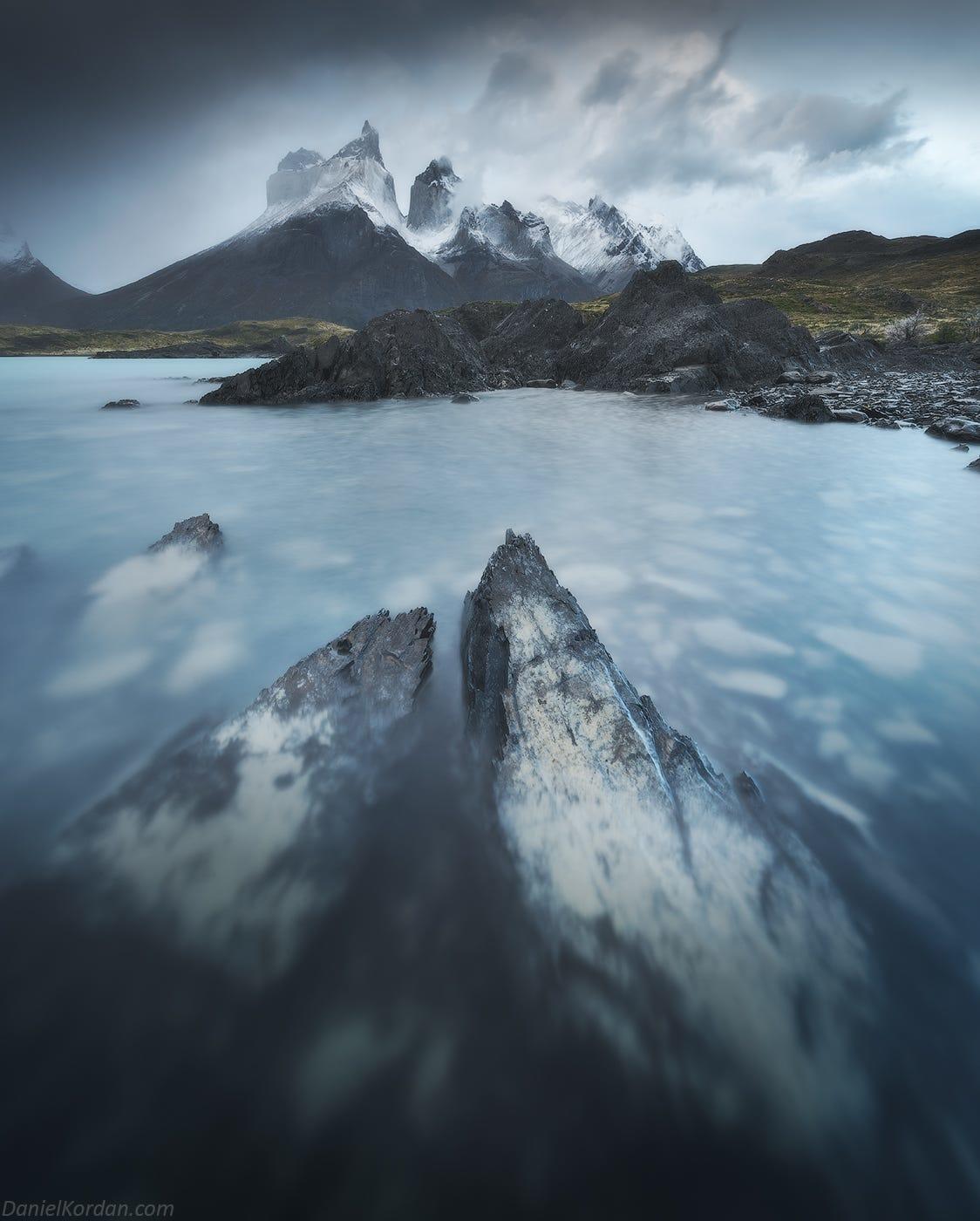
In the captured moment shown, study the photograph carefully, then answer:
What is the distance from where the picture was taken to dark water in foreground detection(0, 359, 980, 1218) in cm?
227

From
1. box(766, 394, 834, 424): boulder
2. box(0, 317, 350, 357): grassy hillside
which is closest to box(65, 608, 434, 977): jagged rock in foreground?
box(766, 394, 834, 424): boulder

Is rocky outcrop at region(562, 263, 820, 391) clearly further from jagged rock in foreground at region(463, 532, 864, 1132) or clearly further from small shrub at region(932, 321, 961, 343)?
jagged rock in foreground at region(463, 532, 864, 1132)

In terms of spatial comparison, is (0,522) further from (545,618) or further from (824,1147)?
Result: (824,1147)

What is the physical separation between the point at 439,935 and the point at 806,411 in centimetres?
2542

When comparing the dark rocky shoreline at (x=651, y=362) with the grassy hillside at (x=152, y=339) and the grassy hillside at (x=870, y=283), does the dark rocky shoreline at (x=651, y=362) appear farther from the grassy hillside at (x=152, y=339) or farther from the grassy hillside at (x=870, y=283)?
the grassy hillside at (x=152, y=339)

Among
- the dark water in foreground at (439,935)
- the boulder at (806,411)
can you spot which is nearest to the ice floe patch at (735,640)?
the dark water in foreground at (439,935)

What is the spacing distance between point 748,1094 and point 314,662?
4.05 m

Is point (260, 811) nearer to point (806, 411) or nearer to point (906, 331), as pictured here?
point (806, 411)

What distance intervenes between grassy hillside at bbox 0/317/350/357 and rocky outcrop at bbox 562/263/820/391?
242 ft

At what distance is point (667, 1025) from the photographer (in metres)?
2.65

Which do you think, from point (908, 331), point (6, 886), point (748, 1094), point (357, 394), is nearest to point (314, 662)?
point (6, 886)

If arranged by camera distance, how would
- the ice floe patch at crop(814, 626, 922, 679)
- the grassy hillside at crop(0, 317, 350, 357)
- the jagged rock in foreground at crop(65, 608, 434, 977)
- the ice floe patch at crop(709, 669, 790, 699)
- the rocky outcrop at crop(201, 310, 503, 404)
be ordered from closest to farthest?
the jagged rock in foreground at crop(65, 608, 434, 977) < the ice floe patch at crop(709, 669, 790, 699) < the ice floe patch at crop(814, 626, 922, 679) < the rocky outcrop at crop(201, 310, 503, 404) < the grassy hillside at crop(0, 317, 350, 357)

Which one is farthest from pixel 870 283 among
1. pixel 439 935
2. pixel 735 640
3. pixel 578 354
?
pixel 439 935

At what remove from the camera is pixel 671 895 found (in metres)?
3.09
